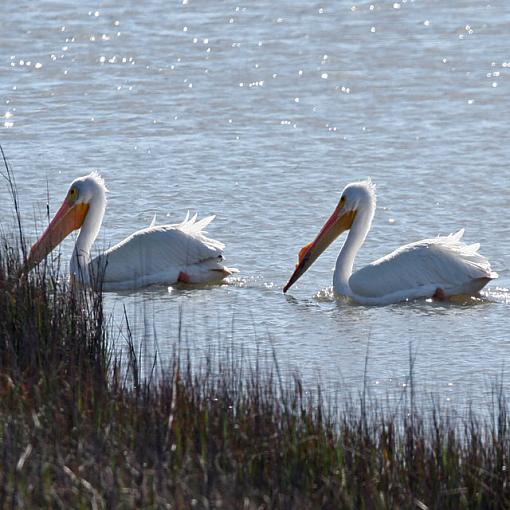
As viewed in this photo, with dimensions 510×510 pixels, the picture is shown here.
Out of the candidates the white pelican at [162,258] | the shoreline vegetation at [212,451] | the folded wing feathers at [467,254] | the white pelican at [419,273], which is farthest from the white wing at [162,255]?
the shoreline vegetation at [212,451]

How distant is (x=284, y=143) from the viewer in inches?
487

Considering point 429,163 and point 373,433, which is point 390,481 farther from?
point 429,163

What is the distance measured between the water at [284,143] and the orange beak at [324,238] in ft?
0.58

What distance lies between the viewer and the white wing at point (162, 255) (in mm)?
9195

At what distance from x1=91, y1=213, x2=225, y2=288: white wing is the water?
181mm

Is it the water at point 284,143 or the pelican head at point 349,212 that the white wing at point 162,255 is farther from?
the pelican head at point 349,212

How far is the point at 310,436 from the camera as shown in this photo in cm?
492

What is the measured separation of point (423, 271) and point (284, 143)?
3.71 meters

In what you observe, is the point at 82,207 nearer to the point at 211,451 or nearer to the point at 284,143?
the point at 284,143

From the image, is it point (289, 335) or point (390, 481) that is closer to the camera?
point (390, 481)

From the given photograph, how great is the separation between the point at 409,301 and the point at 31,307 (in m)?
3.41

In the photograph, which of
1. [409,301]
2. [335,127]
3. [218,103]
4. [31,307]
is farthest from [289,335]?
[218,103]

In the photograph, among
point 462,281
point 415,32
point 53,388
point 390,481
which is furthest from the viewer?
point 415,32

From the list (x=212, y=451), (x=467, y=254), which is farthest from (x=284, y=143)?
(x=212, y=451)
